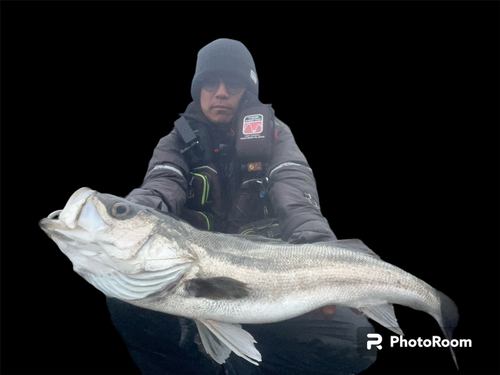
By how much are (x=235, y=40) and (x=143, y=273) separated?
129 inches

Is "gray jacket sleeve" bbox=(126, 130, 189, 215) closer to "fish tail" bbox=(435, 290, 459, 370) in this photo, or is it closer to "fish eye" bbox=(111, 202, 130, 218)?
"fish eye" bbox=(111, 202, 130, 218)

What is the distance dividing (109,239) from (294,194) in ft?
5.93

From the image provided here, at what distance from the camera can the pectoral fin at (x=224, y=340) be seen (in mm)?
2482

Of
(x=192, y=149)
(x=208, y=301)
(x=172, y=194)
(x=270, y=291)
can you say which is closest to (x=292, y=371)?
(x=270, y=291)

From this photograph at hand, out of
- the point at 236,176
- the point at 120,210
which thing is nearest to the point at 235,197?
the point at 236,176

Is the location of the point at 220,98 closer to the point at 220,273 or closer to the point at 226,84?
the point at 226,84

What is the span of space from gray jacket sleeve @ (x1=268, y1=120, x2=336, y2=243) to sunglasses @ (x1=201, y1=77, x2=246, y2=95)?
664mm

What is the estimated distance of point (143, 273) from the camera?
2.38 m

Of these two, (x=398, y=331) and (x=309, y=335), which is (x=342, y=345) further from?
(x=398, y=331)

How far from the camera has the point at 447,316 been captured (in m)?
2.83

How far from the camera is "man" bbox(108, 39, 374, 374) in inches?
115

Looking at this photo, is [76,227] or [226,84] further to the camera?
[226,84]

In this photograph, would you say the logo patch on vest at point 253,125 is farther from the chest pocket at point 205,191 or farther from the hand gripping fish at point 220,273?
the hand gripping fish at point 220,273

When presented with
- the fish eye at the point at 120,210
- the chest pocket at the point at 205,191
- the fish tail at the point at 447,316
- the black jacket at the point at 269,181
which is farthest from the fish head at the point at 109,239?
the fish tail at the point at 447,316
